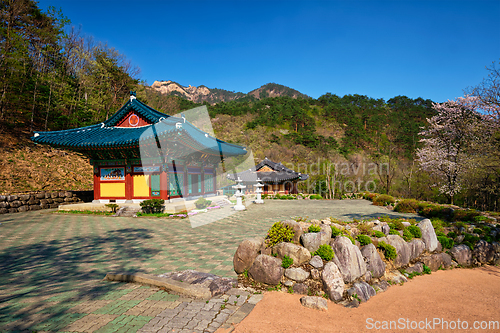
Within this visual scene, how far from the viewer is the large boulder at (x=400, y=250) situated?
5906 mm

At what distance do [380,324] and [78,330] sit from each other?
14.4 ft

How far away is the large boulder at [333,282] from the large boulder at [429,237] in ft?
12.4

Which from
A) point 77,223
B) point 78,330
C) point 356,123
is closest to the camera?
point 78,330

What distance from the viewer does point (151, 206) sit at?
13.5m

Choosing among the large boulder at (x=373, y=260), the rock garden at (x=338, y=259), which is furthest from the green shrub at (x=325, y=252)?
the large boulder at (x=373, y=260)

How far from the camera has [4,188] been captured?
1677 centimetres

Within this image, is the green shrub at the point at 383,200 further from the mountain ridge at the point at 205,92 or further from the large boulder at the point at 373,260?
the mountain ridge at the point at 205,92

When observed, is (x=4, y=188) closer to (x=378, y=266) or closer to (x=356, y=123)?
(x=378, y=266)

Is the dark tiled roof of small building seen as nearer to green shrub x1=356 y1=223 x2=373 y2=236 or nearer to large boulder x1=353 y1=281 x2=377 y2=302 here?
green shrub x1=356 y1=223 x2=373 y2=236

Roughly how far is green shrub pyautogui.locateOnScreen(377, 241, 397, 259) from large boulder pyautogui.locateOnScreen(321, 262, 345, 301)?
182 cm

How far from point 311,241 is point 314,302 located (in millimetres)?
1230

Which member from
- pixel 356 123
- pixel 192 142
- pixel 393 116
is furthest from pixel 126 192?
pixel 393 116

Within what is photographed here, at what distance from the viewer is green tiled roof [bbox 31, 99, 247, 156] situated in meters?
13.4

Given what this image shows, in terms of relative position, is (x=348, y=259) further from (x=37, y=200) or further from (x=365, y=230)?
(x=37, y=200)
